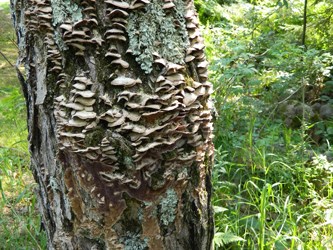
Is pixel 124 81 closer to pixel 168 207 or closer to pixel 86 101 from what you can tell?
pixel 86 101

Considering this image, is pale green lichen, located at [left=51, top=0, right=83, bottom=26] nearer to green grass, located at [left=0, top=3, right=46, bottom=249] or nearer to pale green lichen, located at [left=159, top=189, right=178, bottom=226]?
pale green lichen, located at [left=159, top=189, right=178, bottom=226]

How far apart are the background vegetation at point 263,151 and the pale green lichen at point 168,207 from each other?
664 mm

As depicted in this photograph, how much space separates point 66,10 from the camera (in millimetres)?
1302

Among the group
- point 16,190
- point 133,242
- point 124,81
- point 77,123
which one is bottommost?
point 16,190

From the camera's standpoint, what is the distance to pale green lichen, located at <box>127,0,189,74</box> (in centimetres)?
133

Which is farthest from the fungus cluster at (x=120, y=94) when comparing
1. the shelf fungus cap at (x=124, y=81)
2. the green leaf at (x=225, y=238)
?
the green leaf at (x=225, y=238)

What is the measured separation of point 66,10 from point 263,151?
1.92 meters

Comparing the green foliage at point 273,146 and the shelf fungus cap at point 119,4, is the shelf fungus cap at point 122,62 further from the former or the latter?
the green foliage at point 273,146

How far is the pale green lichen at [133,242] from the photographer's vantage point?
1470 mm

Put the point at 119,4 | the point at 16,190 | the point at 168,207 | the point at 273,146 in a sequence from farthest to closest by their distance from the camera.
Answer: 1. the point at 273,146
2. the point at 16,190
3. the point at 168,207
4. the point at 119,4

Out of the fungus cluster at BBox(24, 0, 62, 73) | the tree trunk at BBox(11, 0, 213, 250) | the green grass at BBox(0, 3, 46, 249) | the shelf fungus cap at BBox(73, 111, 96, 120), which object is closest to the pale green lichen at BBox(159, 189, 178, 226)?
the tree trunk at BBox(11, 0, 213, 250)

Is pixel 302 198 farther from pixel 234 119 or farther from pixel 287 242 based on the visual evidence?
pixel 234 119

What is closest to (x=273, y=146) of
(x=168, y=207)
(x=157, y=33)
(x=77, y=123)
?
(x=168, y=207)

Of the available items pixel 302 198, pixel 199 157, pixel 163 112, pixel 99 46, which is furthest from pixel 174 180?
pixel 302 198
